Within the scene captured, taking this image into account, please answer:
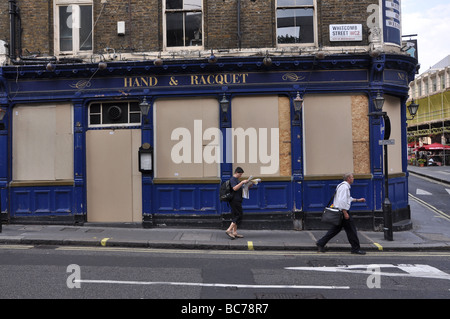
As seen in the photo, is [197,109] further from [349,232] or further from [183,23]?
[349,232]

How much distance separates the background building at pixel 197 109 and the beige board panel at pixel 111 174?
0.10 ft

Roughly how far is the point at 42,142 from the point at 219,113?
5569 mm

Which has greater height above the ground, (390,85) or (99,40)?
(99,40)

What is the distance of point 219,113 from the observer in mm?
11359

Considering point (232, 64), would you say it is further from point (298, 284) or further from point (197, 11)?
point (298, 284)

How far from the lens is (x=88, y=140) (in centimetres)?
1172

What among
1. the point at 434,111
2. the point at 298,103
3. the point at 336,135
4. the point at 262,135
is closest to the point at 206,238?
the point at 262,135

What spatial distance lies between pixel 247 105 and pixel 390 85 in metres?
4.26

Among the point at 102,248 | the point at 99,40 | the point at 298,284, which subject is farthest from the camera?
the point at 99,40

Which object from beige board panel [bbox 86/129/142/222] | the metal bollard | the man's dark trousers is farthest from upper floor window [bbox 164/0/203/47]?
the metal bollard

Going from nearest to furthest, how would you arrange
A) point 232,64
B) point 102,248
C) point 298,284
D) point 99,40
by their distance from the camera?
point 298,284 → point 102,248 → point 232,64 → point 99,40

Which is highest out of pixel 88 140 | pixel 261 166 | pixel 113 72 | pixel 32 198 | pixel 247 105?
pixel 113 72

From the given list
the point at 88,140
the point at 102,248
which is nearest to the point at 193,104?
the point at 88,140

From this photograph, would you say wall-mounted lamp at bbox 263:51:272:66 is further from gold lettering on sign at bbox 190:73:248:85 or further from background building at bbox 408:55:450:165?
background building at bbox 408:55:450:165
